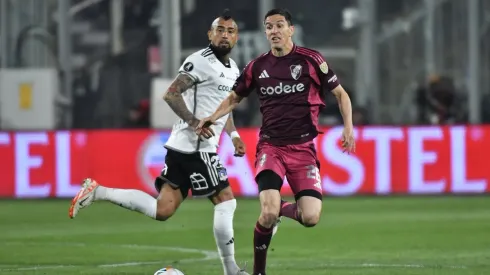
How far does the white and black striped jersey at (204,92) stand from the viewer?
10.0 metres

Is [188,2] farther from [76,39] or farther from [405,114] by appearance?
[405,114]

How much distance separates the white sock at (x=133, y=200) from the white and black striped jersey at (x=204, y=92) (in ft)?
1.47

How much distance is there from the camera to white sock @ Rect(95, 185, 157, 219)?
32.9ft

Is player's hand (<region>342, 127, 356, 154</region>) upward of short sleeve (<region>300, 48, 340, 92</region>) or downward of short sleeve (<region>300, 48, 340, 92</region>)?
downward

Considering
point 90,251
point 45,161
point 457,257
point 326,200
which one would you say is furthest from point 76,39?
point 457,257

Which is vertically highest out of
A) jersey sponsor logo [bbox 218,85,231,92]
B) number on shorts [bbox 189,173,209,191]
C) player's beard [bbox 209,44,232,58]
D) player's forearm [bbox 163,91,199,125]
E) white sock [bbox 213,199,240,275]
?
player's beard [bbox 209,44,232,58]

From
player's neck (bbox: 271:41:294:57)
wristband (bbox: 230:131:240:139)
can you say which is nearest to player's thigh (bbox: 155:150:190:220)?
wristband (bbox: 230:131:240:139)

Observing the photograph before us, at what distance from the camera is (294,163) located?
9.59m

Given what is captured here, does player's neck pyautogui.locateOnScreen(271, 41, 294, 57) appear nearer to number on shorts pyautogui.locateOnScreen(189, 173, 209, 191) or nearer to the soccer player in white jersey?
the soccer player in white jersey

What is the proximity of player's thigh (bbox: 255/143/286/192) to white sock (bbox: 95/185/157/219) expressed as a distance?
37.9 inches

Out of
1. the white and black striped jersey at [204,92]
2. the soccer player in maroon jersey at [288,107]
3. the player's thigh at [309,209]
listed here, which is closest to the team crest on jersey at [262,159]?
the soccer player in maroon jersey at [288,107]

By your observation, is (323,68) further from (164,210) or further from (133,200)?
(133,200)

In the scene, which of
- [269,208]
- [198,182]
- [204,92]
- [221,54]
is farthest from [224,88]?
[269,208]

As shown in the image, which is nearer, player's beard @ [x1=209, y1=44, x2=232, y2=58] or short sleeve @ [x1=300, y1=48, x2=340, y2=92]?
short sleeve @ [x1=300, y1=48, x2=340, y2=92]
